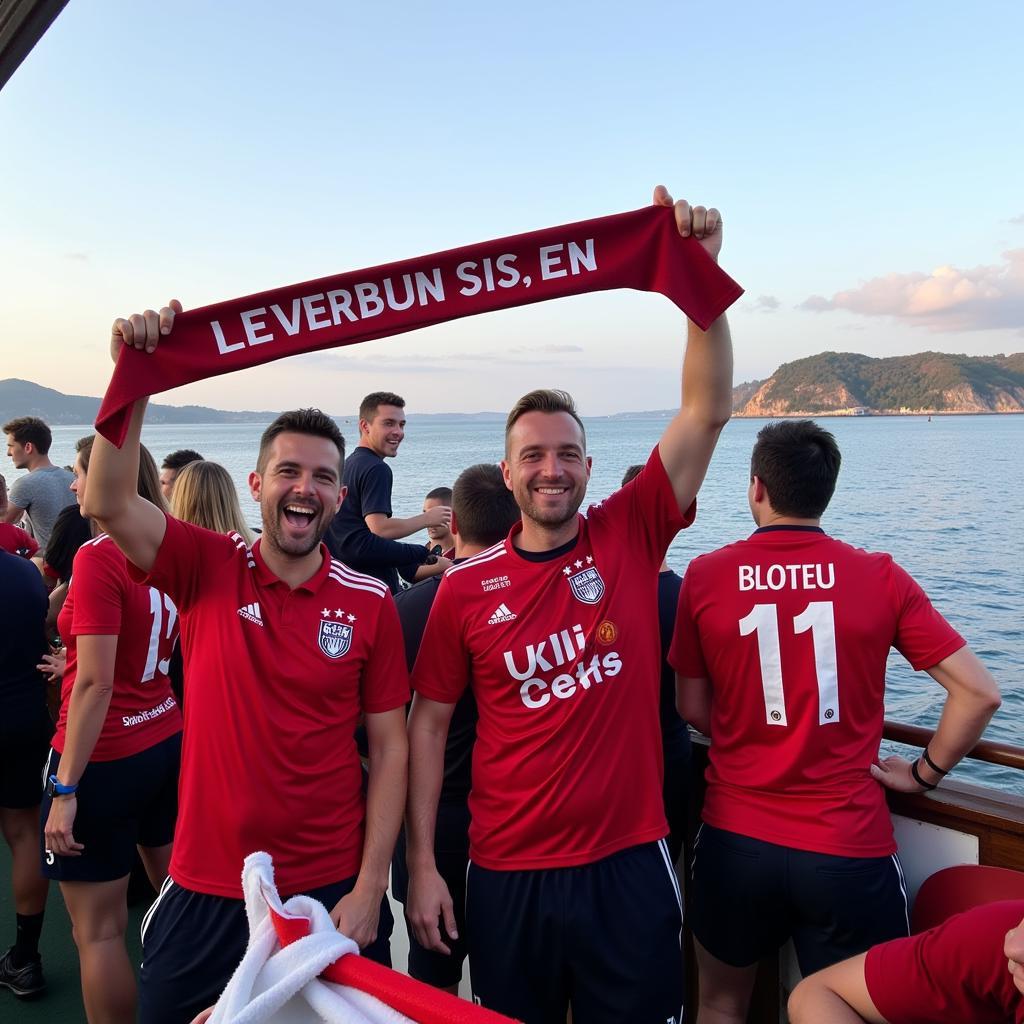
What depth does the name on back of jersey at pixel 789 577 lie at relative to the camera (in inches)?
83.4

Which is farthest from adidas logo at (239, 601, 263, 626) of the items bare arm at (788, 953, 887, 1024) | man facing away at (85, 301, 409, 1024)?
bare arm at (788, 953, 887, 1024)

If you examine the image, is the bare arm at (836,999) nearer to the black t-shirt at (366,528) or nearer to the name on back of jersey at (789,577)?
the name on back of jersey at (789,577)

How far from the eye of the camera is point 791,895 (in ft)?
6.77

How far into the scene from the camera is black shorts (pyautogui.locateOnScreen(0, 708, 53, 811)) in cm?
312

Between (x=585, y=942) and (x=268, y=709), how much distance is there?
888mm

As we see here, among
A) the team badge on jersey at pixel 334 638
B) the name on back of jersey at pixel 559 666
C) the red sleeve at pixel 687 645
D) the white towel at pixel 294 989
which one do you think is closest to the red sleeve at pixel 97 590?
the team badge on jersey at pixel 334 638

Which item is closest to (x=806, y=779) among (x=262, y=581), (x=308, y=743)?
(x=308, y=743)

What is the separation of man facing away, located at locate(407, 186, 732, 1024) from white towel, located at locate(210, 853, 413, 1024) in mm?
881

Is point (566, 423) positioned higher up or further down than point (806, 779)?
higher up

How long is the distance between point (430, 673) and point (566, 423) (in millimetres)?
723

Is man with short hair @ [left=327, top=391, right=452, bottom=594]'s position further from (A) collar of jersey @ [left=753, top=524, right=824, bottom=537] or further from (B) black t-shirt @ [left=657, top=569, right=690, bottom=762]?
(A) collar of jersey @ [left=753, top=524, right=824, bottom=537]

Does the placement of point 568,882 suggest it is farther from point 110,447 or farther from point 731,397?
point 110,447

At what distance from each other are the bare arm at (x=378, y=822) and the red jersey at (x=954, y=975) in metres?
1.02

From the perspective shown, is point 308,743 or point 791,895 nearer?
point 308,743
